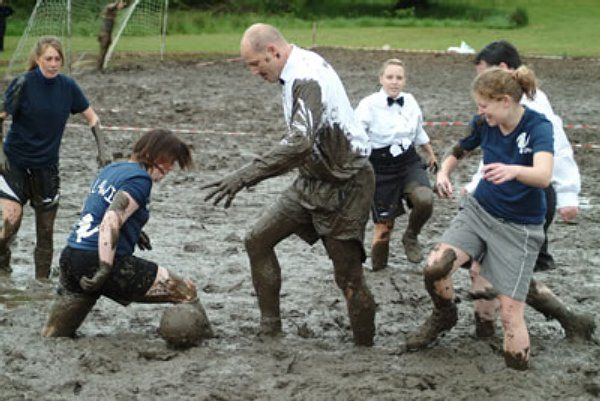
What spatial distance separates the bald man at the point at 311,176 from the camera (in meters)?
5.77

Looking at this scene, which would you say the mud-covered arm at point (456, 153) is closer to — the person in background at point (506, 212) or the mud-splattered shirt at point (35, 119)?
the person in background at point (506, 212)

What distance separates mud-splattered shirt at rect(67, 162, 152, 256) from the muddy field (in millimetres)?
629

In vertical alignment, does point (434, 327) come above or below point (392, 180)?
below

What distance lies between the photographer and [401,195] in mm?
8523

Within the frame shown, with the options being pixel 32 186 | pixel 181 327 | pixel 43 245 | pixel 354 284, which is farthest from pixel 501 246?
pixel 32 186

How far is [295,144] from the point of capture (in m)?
5.74

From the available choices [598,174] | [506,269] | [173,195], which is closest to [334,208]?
[506,269]

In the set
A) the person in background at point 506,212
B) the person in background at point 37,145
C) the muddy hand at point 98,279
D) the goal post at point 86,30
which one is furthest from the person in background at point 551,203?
the goal post at point 86,30

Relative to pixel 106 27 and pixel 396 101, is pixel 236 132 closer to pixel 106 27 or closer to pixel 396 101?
pixel 396 101

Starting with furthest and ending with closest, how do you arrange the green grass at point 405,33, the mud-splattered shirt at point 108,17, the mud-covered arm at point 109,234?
the green grass at point 405,33 < the mud-splattered shirt at point 108,17 < the mud-covered arm at point 109,234

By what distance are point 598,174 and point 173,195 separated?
16.7ft

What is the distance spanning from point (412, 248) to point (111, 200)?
3333mm

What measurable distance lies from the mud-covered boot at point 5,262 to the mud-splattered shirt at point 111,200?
79.6 inches

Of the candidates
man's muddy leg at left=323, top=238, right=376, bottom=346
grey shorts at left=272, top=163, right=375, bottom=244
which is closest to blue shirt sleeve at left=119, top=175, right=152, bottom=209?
grey shorts at left=272, top=163, right=375, bottom=244
